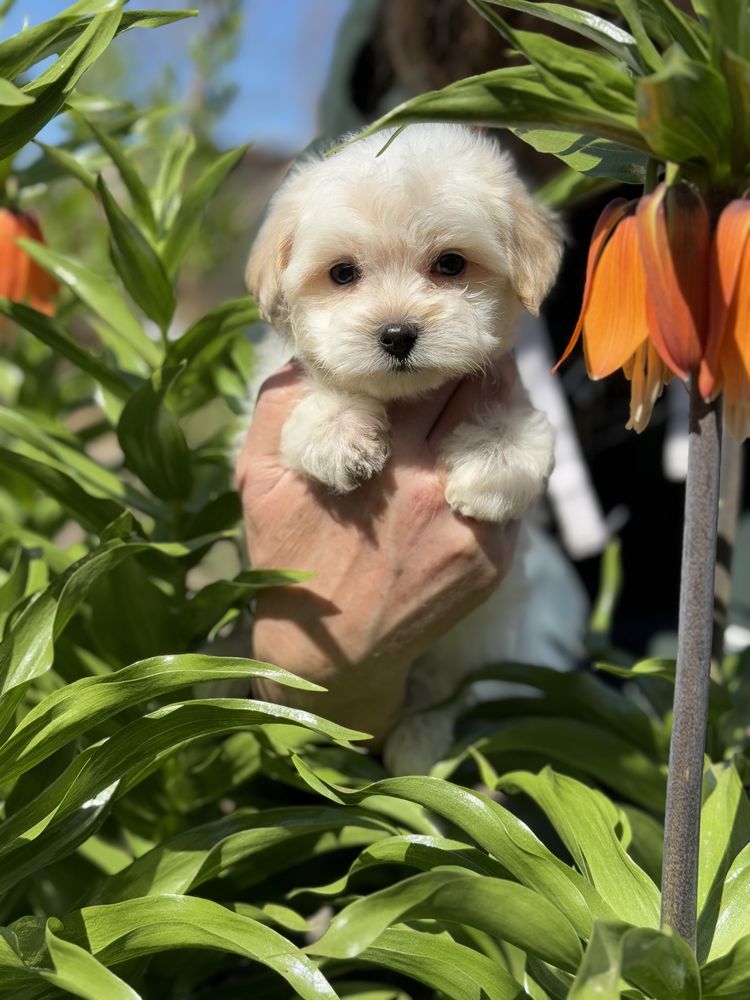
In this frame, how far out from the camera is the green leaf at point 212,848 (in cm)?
88

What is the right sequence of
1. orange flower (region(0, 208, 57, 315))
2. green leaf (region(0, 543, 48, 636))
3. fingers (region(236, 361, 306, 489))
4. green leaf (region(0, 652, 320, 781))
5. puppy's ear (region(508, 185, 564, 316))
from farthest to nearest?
1. orange flower (region(0, 208, 57, 315))
2. fingers (region(236, 361, 306, 489))
3. puppy's ear (region(508, 185, 564, 316))
4. green leaf (region(0, 543, 48, 636))
5. green leaf (region(0, 652, 320, 781))

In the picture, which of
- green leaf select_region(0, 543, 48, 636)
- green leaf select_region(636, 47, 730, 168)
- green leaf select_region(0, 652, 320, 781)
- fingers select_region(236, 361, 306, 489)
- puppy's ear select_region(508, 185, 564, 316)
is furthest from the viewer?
fingers select_region(236, 361, 306, 489)

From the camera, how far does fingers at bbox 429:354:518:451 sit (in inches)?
47.7

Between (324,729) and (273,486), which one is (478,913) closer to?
(324,729)

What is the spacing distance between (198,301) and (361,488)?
552 cm

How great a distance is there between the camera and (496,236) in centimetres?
113

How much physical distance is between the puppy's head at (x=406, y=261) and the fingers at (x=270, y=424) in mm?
71

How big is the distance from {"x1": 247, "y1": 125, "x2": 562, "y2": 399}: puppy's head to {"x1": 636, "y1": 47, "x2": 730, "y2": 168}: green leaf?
471 mm

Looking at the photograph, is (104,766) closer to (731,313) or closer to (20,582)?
(20,582)

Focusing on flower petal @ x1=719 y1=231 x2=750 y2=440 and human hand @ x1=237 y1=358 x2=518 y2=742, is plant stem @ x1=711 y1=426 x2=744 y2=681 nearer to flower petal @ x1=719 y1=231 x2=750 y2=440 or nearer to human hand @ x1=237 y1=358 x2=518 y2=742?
human hand @ x1=237 y1=358 x2=518 y2=742

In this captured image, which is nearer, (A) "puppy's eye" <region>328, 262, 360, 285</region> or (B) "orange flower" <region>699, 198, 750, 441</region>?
(B) "orange flower" <region>699, 198, 750, 441</region>

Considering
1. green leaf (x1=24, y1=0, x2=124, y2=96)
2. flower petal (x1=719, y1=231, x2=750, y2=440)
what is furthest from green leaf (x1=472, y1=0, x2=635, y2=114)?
green leaf (x1=24, y1=0, x2=124, y2=96)

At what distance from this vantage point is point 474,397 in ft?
4.00

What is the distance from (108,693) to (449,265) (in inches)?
23.7
